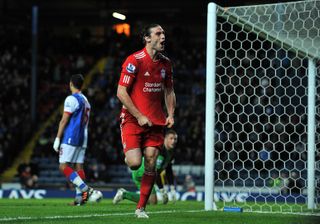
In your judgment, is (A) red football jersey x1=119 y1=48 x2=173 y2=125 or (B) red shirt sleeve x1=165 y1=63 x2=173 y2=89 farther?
(B) red shirt sleeve x1=165 y1=63 x2=173 y2=89

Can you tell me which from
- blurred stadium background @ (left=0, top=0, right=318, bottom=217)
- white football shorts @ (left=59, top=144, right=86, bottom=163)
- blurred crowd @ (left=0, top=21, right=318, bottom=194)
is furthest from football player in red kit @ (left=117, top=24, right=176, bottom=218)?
blurred crowd @ (left=0, top=21, right=318, bottom=194)

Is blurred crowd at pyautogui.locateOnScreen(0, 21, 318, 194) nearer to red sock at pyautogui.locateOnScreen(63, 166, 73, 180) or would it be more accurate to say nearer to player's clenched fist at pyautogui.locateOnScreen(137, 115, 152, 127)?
red sock at pyautogui.locateOnScreen(63, 166, 73, 180)

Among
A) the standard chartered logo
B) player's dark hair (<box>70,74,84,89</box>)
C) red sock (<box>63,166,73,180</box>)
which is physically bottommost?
red sock (<box>63,166,73,180</box>)

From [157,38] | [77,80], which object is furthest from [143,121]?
[77,80]

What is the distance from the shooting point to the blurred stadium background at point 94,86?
75.6 ft

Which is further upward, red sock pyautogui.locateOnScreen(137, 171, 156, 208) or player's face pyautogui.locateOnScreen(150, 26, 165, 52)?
player's face pyautogui.locateOnScreen(150, 26, 165, 52)

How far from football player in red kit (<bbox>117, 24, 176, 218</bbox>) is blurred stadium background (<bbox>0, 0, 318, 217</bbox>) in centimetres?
833

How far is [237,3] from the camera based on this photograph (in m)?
31.5

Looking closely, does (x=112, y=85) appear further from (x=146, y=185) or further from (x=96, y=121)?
(x=146, y=185)

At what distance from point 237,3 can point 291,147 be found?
17.7 meters

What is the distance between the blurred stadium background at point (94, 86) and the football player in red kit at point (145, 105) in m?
8.33

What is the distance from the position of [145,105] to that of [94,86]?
21189 mm

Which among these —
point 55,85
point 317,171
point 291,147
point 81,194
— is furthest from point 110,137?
point 317,171

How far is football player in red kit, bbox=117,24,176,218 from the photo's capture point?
7.46m
